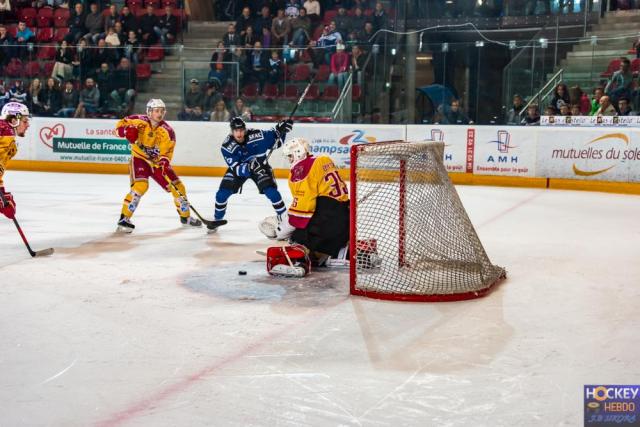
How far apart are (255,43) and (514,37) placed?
13.5ft

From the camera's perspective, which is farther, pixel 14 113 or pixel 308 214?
pixel 14 113

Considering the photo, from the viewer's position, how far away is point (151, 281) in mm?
5016

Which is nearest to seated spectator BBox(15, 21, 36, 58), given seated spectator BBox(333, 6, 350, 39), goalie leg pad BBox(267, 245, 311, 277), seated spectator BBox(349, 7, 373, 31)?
seated spectator BBox(333, 6, 350, 39)

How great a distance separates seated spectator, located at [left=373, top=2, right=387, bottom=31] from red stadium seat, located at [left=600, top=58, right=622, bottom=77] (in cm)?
350

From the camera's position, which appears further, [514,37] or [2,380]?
[514,37]

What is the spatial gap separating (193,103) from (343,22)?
282cm

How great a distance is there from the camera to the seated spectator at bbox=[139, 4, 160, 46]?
45.7ft

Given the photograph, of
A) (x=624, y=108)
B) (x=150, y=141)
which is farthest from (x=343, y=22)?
(x=150, y=141)

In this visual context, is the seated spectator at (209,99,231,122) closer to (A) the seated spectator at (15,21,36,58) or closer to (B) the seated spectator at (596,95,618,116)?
(A) the seated spectator at (15,21,36,58)

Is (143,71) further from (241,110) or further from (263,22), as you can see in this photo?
(263,22)

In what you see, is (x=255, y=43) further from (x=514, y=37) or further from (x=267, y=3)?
(x=514, y=37)

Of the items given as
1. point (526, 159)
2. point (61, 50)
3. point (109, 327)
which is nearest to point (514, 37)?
point (526, 159)

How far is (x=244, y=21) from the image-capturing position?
44.4ft

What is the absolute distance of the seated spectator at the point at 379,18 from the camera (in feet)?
40.4
